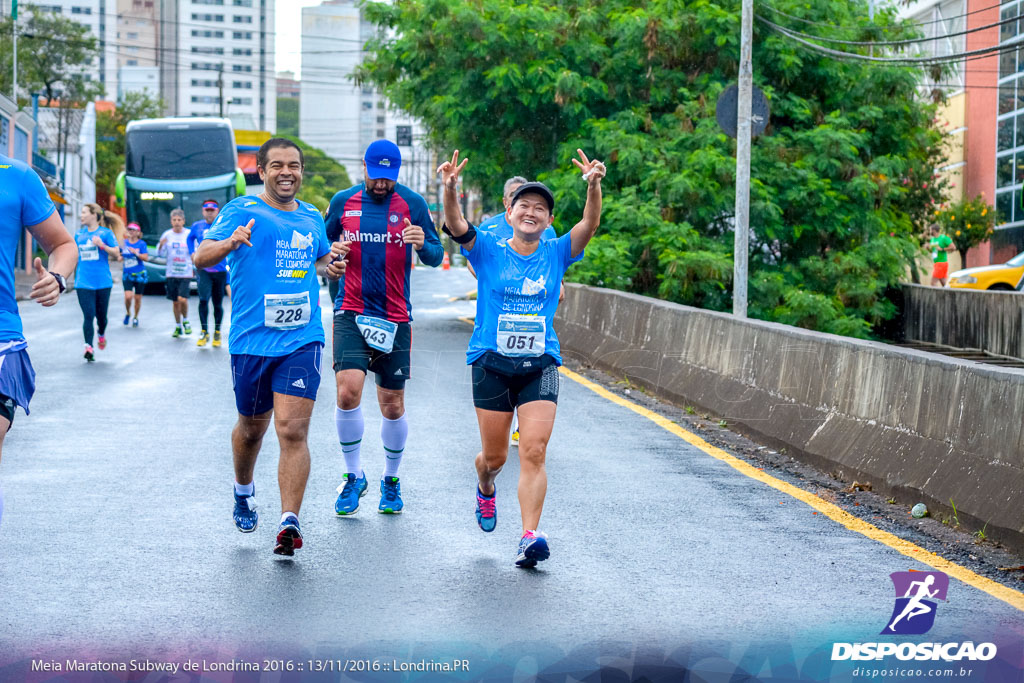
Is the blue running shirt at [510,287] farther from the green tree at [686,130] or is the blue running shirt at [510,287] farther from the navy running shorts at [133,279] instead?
the green tree at [686,130]

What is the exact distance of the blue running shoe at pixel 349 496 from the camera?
716 centimetres

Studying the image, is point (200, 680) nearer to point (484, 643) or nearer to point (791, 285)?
point (484, 643)

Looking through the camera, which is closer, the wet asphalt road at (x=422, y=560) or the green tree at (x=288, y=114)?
the wet asphalt road at (x=422, y=560)

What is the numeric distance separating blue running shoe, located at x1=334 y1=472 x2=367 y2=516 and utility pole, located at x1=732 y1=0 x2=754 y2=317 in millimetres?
10575

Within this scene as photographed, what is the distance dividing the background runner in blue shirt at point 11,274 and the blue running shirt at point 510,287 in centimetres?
195

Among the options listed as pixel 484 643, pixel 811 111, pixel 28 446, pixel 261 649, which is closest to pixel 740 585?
pixel 484 643

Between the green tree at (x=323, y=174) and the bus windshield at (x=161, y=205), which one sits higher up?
the green tree at (x=323, y=174)

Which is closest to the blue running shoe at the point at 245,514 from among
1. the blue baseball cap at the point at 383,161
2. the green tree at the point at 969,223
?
the blue baseball cap at the point at 383,161

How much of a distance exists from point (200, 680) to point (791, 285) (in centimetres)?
1992

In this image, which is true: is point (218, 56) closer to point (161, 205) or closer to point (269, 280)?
point (161, 205)

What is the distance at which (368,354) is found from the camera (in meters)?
7.24

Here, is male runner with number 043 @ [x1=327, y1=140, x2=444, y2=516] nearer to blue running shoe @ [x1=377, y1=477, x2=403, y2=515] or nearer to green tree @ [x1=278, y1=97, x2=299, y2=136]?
blue running shoe @ [x1=377, y1=477, x2=403, y2=515]

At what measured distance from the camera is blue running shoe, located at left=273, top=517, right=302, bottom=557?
235 inches

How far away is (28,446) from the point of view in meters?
9.52
